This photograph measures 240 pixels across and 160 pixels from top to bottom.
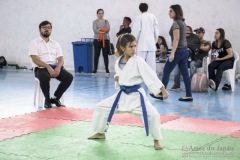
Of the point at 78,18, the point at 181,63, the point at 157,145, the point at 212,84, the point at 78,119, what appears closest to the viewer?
the point at 157,145

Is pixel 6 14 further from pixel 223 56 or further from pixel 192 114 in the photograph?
pixel 192 114

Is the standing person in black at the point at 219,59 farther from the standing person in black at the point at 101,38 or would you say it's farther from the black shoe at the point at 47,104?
the standing person in black at the point at 101,38

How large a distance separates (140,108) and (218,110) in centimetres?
300

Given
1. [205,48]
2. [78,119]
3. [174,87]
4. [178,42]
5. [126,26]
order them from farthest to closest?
[126,26]
[205,48]
[174,87]
[178,42]
[78,119]

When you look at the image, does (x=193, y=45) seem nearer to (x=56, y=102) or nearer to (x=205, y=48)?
(x=205, y=48)


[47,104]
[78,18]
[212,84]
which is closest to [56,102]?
[47,104]

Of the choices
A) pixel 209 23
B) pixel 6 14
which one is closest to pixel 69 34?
pixel 6 14

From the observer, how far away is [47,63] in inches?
308

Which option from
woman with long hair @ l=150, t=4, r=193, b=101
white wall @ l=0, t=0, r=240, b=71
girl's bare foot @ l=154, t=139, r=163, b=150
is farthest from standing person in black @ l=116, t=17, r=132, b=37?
girl's bare foot @ l=154, t=139, r=163, b=150

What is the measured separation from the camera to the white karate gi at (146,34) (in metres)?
9.81

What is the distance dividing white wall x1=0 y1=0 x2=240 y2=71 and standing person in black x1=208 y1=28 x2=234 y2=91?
2777 millimetres

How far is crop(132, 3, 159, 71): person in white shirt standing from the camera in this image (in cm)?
981

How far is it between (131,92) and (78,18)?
11.1 m

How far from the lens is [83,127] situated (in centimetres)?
588
